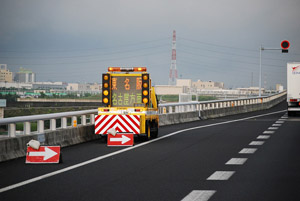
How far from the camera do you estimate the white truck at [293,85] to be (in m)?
40.1

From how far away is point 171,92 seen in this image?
145m

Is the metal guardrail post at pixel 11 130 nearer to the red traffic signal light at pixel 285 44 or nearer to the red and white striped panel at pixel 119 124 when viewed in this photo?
the red and white striped panel at pixel 119 124

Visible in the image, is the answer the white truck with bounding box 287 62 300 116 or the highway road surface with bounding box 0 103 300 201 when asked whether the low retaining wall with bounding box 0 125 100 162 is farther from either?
the white truck with bounding box 287 62 300 116

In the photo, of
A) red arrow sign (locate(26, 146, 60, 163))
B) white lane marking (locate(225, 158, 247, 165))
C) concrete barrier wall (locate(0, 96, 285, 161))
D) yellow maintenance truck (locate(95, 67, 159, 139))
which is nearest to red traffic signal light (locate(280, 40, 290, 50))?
concrete barrier wall (locate(0, 96, 285, 161))

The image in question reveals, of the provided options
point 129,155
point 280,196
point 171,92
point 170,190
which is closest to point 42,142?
point 129,155

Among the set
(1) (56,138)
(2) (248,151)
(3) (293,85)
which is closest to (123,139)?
(1) (56,138)

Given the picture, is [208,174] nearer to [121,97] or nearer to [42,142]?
[42,142]

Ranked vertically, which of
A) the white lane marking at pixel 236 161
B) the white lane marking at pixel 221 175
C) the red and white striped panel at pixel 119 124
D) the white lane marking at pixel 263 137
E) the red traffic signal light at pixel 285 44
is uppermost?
the red traffic signal light at pixel 285 44

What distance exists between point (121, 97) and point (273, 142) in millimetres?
5630

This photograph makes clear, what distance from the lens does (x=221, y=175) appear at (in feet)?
36.4

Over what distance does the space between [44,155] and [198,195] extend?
5742mm

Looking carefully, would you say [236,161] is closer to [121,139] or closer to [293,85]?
[121,139]

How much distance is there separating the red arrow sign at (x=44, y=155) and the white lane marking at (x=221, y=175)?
12.9ft

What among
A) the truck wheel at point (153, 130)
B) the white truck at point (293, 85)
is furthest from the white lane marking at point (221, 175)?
the white truck at point (293, 85)
